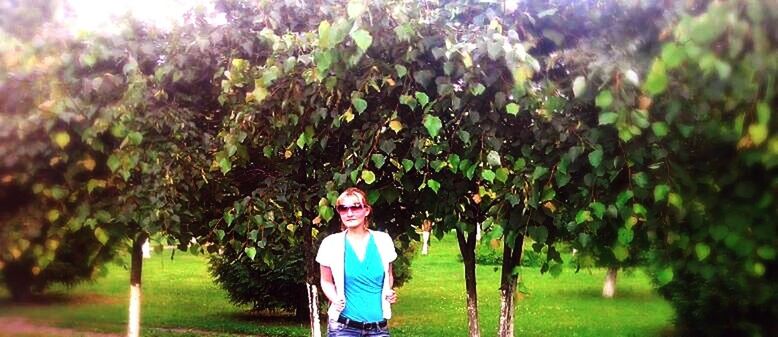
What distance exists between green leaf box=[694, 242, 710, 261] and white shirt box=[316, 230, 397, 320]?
4.58 ft

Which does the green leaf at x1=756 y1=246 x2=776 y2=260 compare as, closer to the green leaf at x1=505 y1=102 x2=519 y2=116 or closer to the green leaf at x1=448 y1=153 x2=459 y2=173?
the green leaf at x1=505 y1=102 x2=519 y2=116

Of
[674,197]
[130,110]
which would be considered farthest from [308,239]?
[674,197]

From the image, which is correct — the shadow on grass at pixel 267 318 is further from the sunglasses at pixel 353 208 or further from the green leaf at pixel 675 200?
the green leaf at pixel 675 200

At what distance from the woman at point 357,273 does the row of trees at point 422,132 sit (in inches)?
11.5

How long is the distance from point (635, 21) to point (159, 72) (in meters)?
2.66

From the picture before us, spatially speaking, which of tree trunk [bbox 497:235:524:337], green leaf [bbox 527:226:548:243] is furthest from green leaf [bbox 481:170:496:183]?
tree trunk [bbox 497:235:524:337]

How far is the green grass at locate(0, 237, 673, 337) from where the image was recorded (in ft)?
30.5

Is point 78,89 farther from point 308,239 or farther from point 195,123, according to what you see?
point 308,239

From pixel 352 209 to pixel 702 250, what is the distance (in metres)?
1.58

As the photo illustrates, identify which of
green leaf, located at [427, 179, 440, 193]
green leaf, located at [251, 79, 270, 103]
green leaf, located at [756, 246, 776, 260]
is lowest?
green leaf, located at [756, 246, 776, 260]

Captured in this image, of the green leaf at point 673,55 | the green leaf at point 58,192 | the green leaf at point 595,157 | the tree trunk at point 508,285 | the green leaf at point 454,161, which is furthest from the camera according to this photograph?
the tree trunk at point 508,285

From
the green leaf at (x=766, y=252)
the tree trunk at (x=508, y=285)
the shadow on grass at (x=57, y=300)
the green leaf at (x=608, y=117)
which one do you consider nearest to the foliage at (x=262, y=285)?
the shadow on grass at (x=57, y=300)

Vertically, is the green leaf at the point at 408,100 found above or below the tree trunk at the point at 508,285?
above

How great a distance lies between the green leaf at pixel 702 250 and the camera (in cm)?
314
